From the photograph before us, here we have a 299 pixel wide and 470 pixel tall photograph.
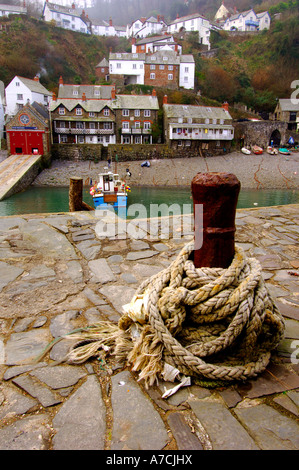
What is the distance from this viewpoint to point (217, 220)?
2.31 meters

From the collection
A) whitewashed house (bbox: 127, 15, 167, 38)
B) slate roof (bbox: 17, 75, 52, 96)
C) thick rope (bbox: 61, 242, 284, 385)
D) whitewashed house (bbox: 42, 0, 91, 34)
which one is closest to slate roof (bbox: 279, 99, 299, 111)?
slate roof (bbox: 17, 75, 52, 96)

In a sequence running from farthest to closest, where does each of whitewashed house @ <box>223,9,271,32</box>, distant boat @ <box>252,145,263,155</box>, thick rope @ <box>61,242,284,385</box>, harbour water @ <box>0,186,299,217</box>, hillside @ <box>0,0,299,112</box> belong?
1. whitewashed house @ <box>223,9,271,32</box>
2. hillside @ <box>0,0,299,112</box>
3. distant boat @ <box>252,145,263,155</box>
4. harbour water @ <box>0,186,299,217</box>
5. thick rope @ <box>61,242,284,385</box>

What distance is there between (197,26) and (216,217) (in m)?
93.0

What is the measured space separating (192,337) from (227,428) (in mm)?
593

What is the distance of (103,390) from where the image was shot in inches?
83.2

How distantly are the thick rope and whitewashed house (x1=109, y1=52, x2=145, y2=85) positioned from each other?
6291cm

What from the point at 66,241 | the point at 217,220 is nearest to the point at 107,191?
the point at 66,241

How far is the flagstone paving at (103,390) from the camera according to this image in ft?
5.74

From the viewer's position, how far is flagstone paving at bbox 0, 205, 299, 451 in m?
1.75

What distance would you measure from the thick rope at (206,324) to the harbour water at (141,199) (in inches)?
887

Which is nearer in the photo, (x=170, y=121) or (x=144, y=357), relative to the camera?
(x=144, y=357)

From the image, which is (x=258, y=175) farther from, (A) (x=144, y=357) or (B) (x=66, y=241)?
(A) (x=144, y=357)

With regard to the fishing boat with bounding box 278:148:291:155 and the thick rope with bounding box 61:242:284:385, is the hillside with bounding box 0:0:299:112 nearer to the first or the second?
the fishing boat with bounding box 278:148:291:155

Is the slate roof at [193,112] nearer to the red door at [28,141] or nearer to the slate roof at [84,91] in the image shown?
the slate roof at [84,91]
